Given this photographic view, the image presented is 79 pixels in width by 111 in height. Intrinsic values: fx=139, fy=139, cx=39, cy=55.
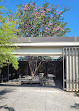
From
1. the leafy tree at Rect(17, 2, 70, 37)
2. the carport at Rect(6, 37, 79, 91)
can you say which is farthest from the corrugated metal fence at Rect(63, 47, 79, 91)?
the leafy tree at Rect(17, 2, 70, 37)

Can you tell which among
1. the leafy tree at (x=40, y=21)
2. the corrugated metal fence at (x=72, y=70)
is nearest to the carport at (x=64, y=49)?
the corrugated metal fence at (x=72, y=70)

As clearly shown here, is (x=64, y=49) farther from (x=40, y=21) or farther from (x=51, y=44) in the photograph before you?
(x=40, y=21)

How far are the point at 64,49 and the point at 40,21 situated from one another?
1160cm

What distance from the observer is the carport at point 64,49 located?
9.61 m

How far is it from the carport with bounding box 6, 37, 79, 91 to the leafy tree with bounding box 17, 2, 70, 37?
35.0ft

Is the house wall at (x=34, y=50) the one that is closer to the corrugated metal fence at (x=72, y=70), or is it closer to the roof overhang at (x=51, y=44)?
the roof overhang at (x=51, y=44)

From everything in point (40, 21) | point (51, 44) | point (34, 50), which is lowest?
point (34, 50)

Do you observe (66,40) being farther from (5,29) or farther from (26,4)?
(26,4)

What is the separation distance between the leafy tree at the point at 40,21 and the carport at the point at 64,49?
35.0 feet

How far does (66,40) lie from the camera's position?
9.90m

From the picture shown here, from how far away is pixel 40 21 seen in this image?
20.5 meters

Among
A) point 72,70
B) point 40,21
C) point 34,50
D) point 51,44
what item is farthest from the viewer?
point 40,21

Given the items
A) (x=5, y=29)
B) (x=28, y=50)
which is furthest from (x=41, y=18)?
(x=5, y=29)

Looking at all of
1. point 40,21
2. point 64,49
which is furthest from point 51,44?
point 40,21
